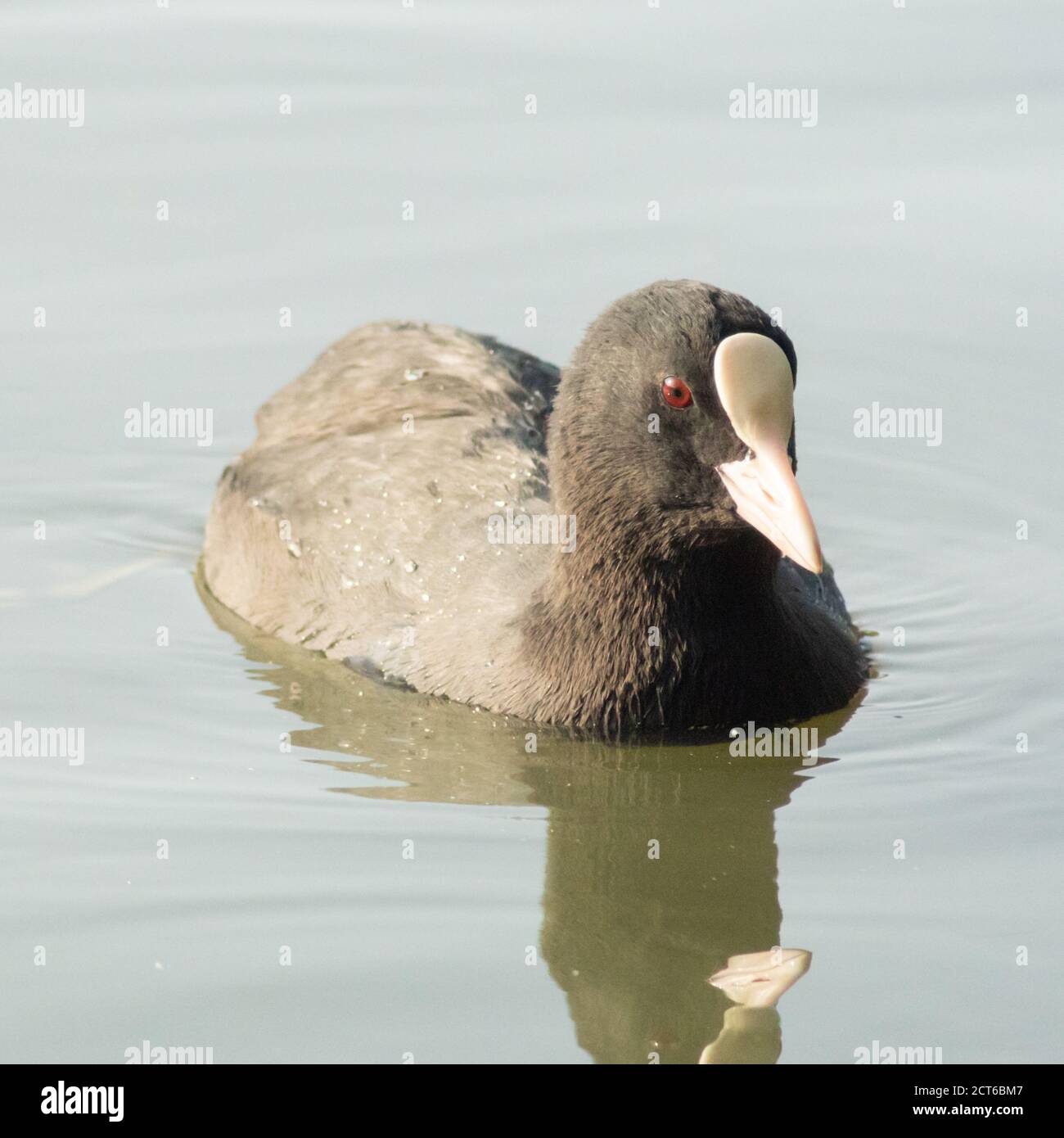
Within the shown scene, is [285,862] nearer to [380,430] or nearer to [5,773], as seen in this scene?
[5,773]

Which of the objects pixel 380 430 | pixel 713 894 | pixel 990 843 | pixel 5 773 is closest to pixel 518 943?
pixel 713 894

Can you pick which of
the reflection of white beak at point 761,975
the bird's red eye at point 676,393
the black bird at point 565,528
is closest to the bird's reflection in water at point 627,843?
the reflection of white beak at point 761,975

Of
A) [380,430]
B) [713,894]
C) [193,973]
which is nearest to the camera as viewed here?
[193,973]

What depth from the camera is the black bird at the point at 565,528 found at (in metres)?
7.46

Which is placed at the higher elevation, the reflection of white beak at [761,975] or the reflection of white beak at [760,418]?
the reflection of white beak at [760,418]

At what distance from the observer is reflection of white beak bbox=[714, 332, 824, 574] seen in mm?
7301

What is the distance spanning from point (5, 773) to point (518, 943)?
2184 millimetres

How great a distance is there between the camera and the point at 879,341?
37.0ft

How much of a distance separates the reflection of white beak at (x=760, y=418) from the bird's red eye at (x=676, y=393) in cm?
14

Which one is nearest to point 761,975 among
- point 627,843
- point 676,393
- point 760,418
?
point 627,843

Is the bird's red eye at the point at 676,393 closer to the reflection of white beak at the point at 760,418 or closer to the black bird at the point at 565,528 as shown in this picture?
the black bird at the point at 565,528

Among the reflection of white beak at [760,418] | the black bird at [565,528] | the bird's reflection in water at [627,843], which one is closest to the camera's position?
the bird's reflection in water at [627,843]

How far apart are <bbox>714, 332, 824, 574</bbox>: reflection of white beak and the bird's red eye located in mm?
140

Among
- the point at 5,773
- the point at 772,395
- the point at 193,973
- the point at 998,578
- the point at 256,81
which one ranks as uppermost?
the point at 256,81
